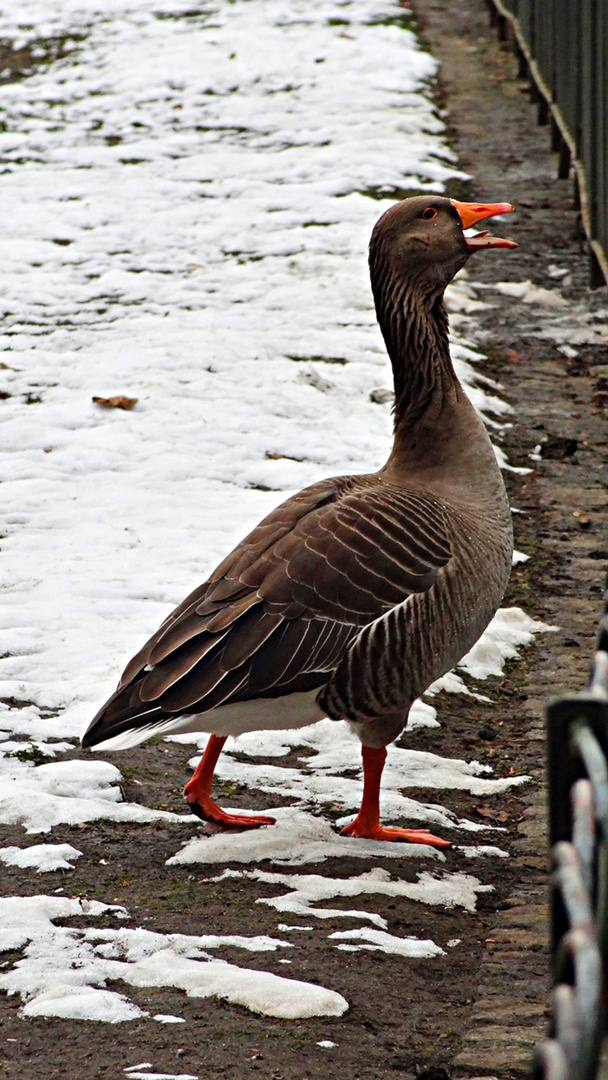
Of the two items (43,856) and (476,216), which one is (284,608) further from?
(476,216)

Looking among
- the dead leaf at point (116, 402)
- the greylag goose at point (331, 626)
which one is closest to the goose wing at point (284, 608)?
the greylag goose at point (331, 626)

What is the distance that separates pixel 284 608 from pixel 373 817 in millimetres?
801

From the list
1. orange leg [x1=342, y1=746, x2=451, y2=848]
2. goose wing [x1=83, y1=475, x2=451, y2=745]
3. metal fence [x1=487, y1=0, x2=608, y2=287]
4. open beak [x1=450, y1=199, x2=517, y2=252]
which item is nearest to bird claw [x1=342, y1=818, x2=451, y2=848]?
orange leg [x1=342, y1=746, x2=451, y2=848]

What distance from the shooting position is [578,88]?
1126 cm

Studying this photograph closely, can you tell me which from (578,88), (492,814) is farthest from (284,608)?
(578,88)

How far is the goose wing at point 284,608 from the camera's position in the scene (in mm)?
4367

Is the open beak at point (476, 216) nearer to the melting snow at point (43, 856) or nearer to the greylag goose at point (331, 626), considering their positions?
the greylag goose at point (331, 626)

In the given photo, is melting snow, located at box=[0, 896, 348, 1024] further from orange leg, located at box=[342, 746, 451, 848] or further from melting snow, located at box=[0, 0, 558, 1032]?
orange leg, located at box=[342, 746, 451, 848]

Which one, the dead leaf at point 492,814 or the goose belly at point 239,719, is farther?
the dead leaf at point 492,814

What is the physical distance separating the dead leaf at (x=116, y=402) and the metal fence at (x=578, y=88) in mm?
3680

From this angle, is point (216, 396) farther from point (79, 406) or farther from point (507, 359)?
point (507, 359)

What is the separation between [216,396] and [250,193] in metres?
4.30

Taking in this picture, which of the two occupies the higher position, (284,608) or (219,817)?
(284,608)

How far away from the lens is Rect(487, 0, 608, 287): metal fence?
995 cm
